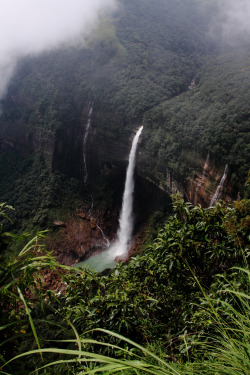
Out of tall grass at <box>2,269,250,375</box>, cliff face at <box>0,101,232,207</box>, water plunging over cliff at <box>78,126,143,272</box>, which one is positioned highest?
cliff face at <box>0,101,232,207</box>

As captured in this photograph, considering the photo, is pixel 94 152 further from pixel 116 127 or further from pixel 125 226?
pixel 125 226

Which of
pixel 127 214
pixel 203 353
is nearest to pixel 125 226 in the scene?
pixel 127 214

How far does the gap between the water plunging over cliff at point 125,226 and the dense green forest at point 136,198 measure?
2.32 feet

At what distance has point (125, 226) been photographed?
2278cm

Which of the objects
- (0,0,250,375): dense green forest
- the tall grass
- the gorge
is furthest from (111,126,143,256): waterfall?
the tall grass

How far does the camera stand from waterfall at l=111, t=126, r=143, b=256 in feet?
71.6

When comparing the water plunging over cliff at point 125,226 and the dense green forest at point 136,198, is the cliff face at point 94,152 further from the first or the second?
the water plunging over cliff at point 125,226

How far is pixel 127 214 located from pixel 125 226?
1.14 metres

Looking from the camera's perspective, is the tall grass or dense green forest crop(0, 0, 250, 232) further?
dense green forest crop(0, 0, 250, 232)

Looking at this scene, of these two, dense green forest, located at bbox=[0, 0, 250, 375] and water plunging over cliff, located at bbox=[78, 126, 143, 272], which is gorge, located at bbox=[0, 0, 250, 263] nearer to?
dense green forest, located at bbox=[0, 0, 250, 375]

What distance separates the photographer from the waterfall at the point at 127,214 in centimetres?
2181

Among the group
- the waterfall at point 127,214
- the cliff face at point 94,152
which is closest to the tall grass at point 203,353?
the cliff face at point 94,152

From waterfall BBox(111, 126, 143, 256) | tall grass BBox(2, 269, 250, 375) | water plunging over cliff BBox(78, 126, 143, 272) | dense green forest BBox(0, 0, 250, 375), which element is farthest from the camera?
waterfall BBox(111, 126, 143, 256)

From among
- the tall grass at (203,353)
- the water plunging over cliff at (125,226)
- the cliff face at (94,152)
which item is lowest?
the water plunging over cliff at (125,226)
